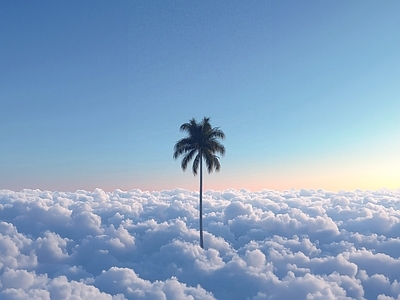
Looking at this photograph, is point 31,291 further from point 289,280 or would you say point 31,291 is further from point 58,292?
point 289,280

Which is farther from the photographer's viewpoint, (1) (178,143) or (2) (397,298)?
(2) (397,298)

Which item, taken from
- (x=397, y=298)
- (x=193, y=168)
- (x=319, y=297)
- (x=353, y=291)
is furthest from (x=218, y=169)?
(x=397, y=298)

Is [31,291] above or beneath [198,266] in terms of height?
beneath

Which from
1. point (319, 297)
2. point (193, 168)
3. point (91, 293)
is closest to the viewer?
point (193, 168)

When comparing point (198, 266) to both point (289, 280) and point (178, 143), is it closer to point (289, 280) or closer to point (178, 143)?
point (289, 280)

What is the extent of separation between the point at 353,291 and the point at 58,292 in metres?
172

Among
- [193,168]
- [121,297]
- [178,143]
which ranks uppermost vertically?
[178,143]

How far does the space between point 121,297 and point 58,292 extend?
35.7 m

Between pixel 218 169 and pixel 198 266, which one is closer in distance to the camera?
pixel 218 169

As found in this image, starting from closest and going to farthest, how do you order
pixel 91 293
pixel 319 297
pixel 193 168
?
pixel 193 168, pixel 319 297, pixel 91 293

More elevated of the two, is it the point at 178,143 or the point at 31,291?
the point at 178,143

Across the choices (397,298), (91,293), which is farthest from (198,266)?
(397,298)

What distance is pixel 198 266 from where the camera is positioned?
19988 centimetres

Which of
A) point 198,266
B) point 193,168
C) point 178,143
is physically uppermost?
point 178,143
